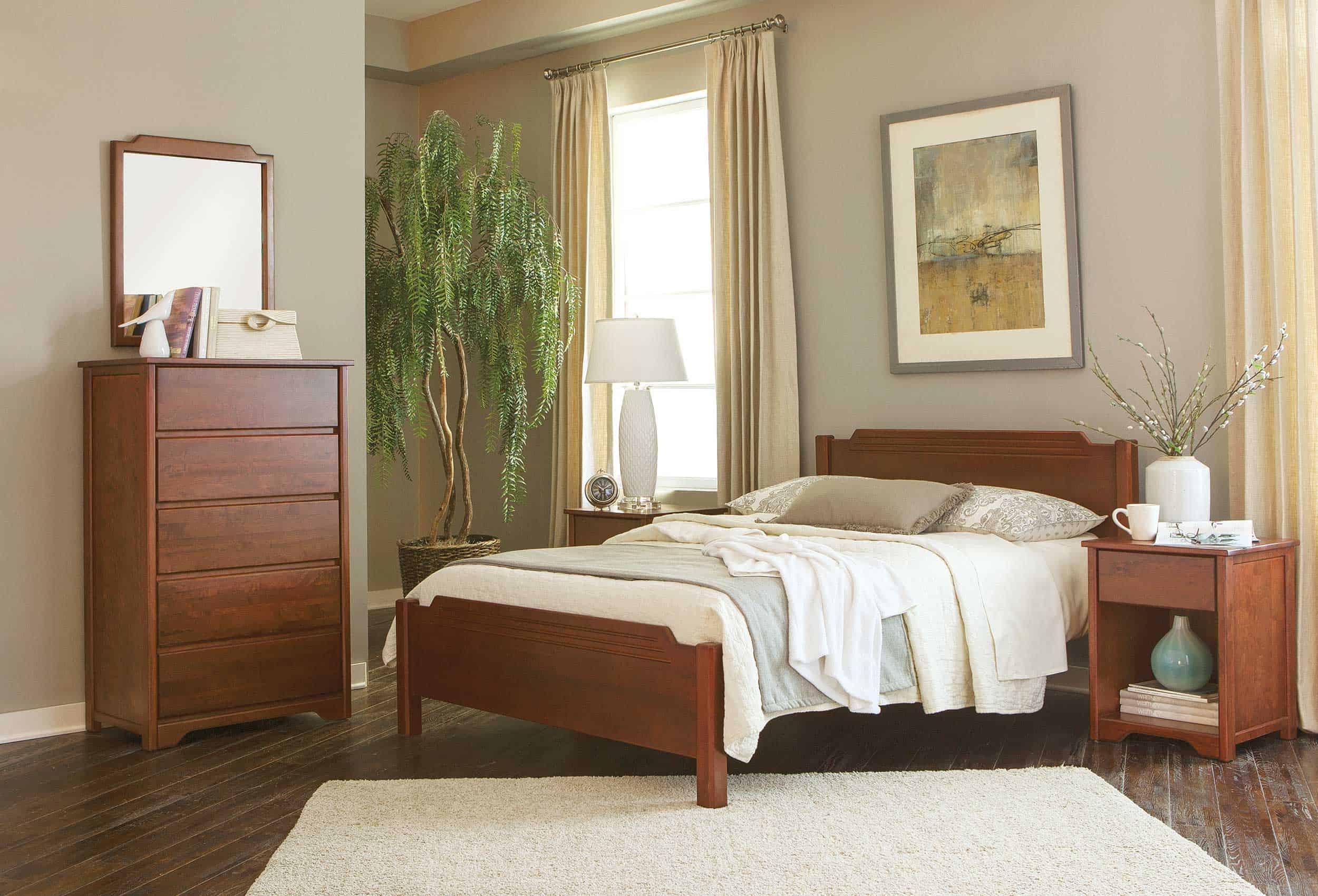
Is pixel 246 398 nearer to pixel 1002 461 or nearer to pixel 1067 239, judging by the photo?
pixel 1002 461

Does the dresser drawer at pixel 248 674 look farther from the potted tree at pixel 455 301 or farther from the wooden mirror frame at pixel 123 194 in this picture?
the potted tree at pixel 455 301

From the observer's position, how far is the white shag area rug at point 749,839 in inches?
98.0

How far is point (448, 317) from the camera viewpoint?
5191 millimetres

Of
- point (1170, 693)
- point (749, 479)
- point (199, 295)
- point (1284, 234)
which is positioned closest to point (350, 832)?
point (199, 295)

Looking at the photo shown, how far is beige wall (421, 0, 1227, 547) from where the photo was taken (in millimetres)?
4105

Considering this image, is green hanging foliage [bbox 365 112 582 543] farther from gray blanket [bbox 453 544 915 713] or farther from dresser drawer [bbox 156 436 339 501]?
gray blanket [bbox 453 544 915 713]

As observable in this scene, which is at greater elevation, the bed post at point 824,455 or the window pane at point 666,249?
the window pane at point 666,249

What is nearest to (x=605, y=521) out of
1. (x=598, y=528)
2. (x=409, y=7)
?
(x=598, y=528)

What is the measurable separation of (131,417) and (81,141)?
38.2 inches

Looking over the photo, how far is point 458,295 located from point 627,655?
2.51 metres

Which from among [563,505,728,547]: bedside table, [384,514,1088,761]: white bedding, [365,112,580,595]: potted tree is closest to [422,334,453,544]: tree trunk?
[365,112,580,595]: potted tree

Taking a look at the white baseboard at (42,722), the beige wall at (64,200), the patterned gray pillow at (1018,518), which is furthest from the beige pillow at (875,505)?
the white baseboard at (42,722)

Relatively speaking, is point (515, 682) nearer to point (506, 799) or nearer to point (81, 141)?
point (506, 799)

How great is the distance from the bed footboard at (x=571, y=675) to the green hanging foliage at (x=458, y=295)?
160 cm
